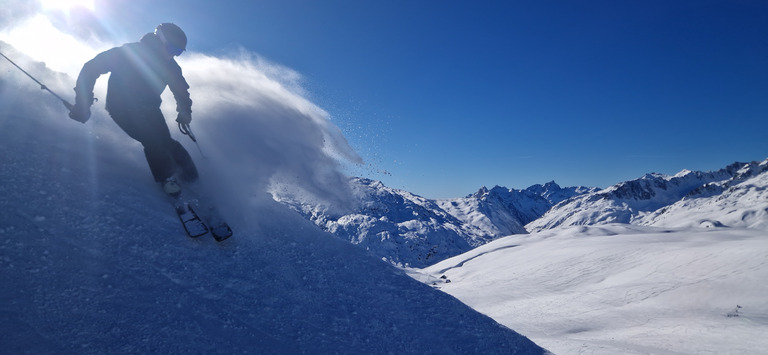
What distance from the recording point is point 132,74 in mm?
6867

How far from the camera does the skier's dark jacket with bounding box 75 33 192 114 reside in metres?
6.69

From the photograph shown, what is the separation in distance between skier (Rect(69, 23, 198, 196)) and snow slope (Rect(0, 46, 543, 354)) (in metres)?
0.58

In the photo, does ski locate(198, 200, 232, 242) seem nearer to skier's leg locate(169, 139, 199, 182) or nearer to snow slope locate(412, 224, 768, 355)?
skier's leg locate(169, 139, 199, 182)

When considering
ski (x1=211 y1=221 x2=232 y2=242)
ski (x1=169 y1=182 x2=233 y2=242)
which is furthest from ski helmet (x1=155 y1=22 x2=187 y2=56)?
ski (x1=211 y1=221 x2=232 y2=242)

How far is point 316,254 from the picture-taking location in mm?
7586

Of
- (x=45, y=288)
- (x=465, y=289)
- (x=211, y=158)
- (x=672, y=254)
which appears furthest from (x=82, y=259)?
(x=672, y=254)

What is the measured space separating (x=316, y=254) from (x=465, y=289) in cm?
3980

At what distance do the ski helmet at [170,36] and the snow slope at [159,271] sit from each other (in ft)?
7.43

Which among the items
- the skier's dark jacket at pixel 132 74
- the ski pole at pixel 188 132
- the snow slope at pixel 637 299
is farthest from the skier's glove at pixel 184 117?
the snow slope at pixel 637 299

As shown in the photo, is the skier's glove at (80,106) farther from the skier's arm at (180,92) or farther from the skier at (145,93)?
the skier's arm at (180,92)

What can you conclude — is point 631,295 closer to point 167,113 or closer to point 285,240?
point 285,240

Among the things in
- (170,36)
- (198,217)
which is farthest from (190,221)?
(170,36)

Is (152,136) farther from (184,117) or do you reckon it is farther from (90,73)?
(90,73)

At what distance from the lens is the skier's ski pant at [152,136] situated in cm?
678
